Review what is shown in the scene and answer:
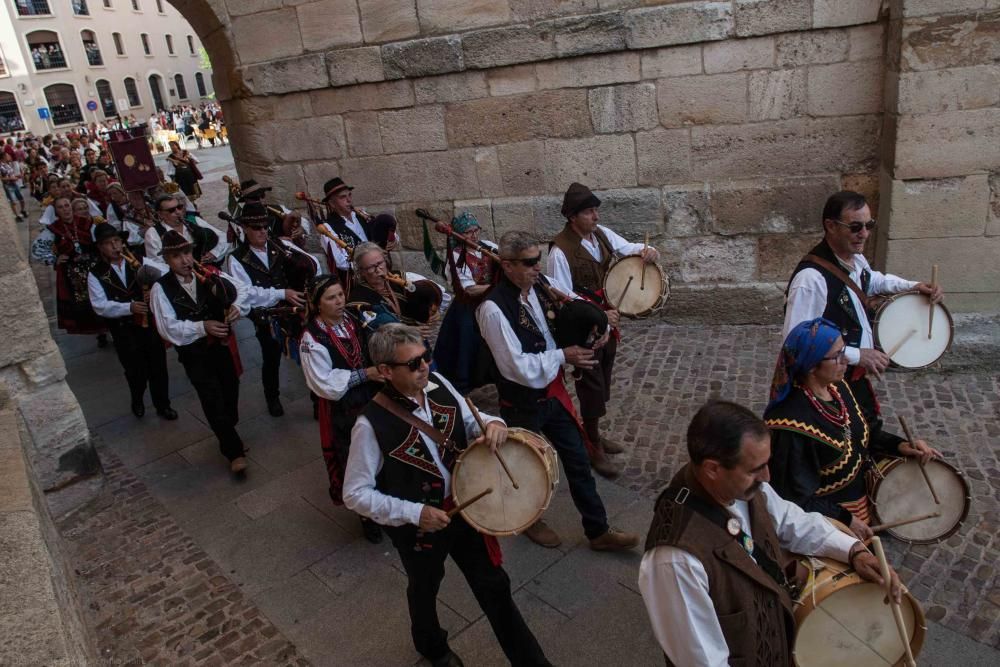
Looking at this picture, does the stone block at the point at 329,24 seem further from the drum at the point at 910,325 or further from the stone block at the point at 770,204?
the drum at the point at 910,325

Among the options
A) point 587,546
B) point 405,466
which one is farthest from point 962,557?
point 405,466

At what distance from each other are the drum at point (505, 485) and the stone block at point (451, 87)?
522 cm

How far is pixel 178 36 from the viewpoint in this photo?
2099 inches

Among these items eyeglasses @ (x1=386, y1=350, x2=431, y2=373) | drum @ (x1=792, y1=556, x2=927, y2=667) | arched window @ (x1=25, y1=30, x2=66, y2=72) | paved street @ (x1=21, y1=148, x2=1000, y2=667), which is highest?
arched window @ (x1=25, y1=30, x2=66, y2=72)

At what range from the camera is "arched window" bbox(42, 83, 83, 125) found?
43062 millimetres

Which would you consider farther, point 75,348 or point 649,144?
point 75,348

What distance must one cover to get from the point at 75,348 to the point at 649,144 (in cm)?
713

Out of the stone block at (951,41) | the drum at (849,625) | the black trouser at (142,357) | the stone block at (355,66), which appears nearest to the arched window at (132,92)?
the stone block at (355,66)

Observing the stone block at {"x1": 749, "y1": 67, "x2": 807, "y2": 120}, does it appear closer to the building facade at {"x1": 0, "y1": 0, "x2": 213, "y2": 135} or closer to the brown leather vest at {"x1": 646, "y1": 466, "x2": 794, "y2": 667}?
the brown leather vest at {"x1": 646, "y1": 466, "x2": 794, "y2": 667}

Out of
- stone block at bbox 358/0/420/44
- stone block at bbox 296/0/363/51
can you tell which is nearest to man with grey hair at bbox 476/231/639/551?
stone block at bbox 358/0/420/44

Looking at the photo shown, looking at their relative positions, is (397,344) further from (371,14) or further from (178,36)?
(178,36)

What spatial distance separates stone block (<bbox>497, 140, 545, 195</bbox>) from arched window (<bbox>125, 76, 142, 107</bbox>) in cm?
4914

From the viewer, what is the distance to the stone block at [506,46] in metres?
7.06

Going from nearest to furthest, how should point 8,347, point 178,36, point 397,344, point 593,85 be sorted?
point 397,344, point 8,347, point 593,85, point 178,36
